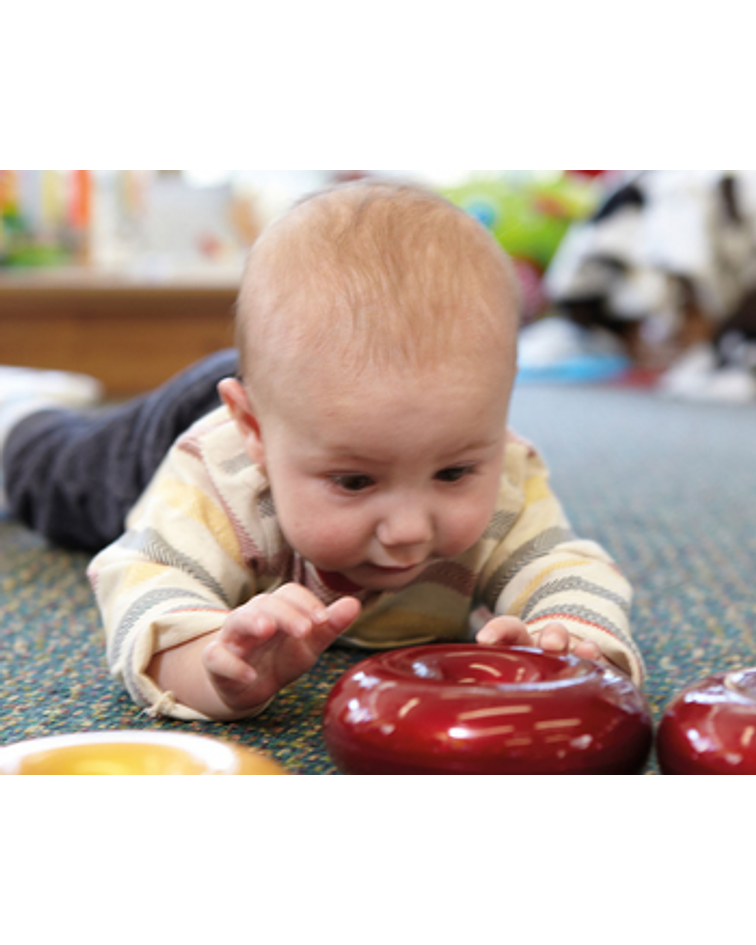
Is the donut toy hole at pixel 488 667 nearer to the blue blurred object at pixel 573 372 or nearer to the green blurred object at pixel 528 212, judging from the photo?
the blue blurred object at pixel 573 372

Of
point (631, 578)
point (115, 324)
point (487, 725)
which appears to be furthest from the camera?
point (115, 324)

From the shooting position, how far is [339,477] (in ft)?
2.20

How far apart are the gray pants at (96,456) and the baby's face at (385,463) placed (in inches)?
15.2

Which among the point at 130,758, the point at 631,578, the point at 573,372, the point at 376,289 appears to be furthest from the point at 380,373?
the point at 573,372

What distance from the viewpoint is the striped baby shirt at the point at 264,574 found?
2.37 feet

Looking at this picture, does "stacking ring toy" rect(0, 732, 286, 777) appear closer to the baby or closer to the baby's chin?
the baby

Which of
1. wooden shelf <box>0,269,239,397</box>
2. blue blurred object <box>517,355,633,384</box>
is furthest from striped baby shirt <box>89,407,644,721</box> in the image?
blue blurred object <box>517,355,633,384</box>

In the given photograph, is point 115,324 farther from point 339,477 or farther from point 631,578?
point 339,477

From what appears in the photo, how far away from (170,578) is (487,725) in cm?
33
